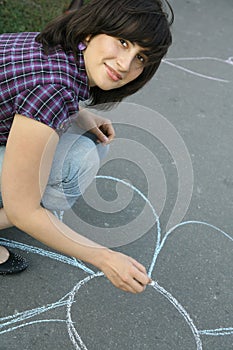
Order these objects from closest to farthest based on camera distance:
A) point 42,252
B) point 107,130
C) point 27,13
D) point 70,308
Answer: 1. point 70,308
2. point 42,252
3. point 107,130
4. point 27,13

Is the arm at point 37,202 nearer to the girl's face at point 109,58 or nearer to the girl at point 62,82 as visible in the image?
the girl at point 62,82

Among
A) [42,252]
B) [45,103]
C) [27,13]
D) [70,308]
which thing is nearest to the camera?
[45,103]

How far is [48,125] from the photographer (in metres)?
1.21

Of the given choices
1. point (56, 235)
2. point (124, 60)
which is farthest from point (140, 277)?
point (124, 60)

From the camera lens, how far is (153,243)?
1.91 meters

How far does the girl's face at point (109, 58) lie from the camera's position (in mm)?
1282

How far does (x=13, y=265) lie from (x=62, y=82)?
719mm

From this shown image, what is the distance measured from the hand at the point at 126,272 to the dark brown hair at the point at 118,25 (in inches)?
21.8

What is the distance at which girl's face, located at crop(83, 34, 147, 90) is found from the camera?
1.28 meters

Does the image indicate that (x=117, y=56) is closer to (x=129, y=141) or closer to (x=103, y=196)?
(x=103, y=196)

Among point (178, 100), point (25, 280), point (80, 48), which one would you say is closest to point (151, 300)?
point (25, 280)

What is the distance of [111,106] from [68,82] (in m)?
0.39

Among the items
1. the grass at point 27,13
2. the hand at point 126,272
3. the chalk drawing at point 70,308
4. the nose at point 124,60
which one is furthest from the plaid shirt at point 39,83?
the grass at point 27,13

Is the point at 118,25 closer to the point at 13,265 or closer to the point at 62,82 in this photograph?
the point at 62,82
